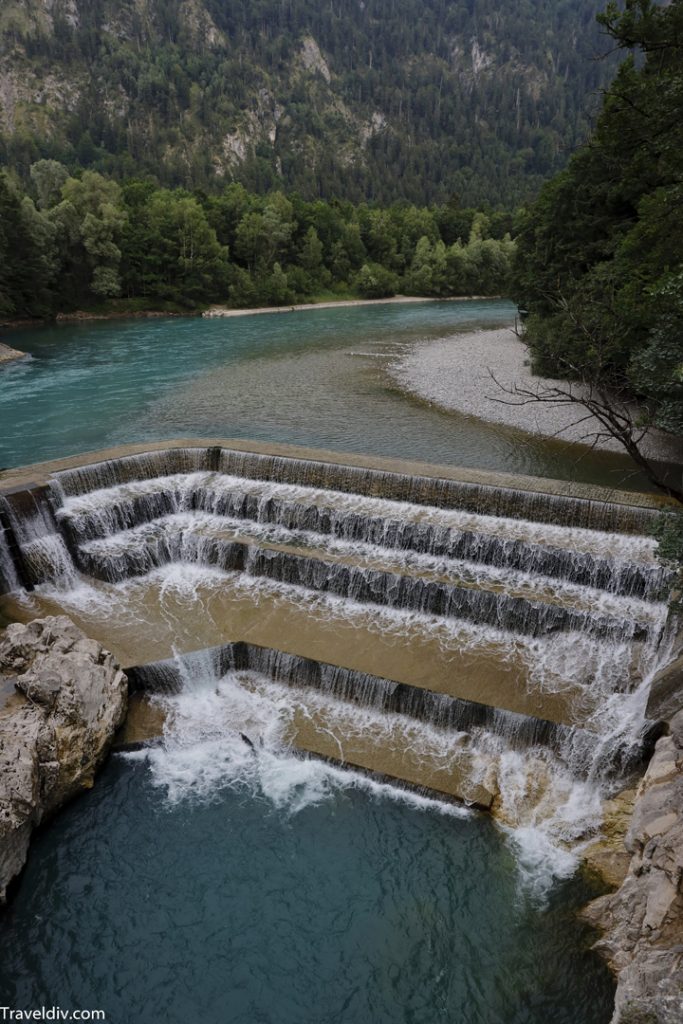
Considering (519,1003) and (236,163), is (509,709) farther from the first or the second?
(236,163)

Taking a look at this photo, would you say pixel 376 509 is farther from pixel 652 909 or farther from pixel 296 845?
pixel 652 909

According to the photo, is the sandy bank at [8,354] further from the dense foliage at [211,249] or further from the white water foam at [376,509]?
the white water foam at [376,509]

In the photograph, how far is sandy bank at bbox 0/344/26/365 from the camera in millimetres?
28688

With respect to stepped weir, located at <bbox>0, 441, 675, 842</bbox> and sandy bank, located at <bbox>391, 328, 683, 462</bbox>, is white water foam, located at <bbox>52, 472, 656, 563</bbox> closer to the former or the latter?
stepped weir, located at <bbox>0, 441, 675, 842</bbox>

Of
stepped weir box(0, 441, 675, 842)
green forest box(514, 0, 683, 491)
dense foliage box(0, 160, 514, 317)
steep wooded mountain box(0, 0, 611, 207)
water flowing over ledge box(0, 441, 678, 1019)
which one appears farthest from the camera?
steep wooded mountain box(0, 0, 611, 207)

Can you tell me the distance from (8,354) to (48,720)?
26.6 m

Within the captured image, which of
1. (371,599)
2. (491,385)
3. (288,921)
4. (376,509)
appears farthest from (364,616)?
(491,385)

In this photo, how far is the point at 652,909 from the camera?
16.8 feet

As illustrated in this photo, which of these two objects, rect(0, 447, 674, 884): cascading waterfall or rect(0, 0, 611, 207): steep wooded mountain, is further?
A: rect(0, 0, 611, 207): steep wooded mountain

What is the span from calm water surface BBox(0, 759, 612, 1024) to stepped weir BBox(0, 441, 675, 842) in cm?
94

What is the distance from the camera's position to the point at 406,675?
9.09 m

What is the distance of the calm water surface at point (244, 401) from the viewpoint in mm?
16125

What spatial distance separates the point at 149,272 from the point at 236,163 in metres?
94.9

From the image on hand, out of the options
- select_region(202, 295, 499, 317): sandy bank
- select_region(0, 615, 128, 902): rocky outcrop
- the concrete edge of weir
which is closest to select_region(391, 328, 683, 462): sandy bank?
the concrete edge of weir
